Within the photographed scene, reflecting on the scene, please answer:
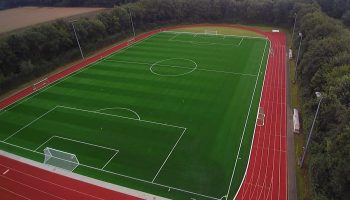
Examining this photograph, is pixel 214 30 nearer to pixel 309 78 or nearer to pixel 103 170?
pixel 309 78

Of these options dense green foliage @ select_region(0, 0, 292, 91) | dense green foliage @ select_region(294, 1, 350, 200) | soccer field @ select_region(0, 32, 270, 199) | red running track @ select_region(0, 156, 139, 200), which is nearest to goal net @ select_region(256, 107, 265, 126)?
soccer field @ select_region(0, 32, 270, 199)

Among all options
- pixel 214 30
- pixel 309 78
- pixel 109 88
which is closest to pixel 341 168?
pixel 309 78

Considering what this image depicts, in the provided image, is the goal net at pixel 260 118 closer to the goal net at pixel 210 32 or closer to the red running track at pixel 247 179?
the red running track at pixel 247 179

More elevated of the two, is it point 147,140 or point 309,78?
point 309,78

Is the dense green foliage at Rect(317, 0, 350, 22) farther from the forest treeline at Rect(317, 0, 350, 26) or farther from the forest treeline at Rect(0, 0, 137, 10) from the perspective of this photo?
the forest treeline at Rect(0, 0, 137, 10)

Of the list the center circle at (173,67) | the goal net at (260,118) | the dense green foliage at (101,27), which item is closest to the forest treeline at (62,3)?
the dense green foliage at (101,27)

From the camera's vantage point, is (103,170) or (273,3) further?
(273,3)
